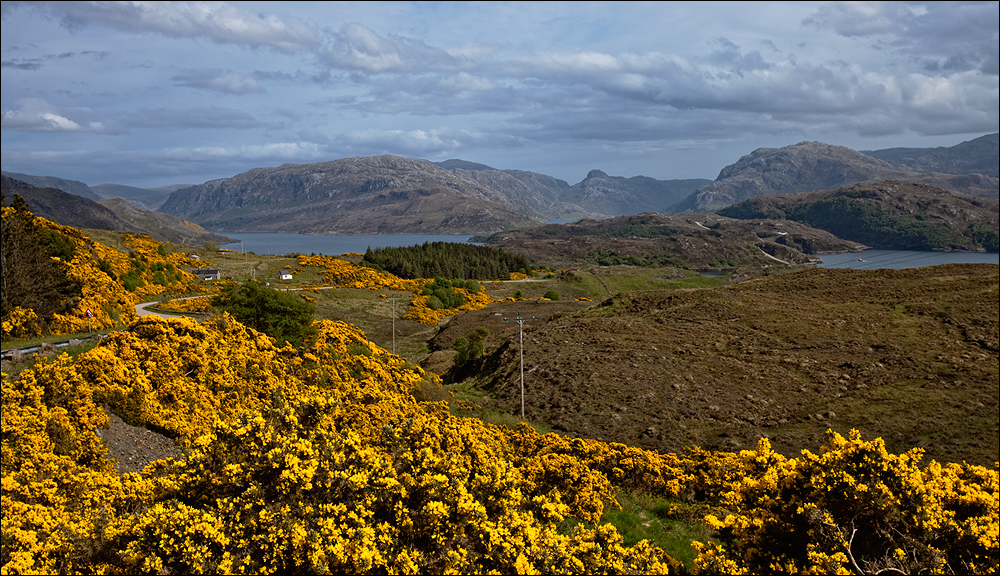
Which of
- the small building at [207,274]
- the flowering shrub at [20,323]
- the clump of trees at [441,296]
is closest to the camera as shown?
the flowering shrub at [20,323]

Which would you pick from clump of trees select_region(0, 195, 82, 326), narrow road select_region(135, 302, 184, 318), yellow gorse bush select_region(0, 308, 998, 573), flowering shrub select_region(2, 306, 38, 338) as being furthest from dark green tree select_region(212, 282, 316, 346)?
yellow gorse bush select_region(0, 308, 998, 573)

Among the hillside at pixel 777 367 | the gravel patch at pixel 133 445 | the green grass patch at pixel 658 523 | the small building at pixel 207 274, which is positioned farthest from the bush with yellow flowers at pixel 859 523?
the small building at pixel 207 274

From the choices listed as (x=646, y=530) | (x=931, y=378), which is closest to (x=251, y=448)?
(x=646, y=530)

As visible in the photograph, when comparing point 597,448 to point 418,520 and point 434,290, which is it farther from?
point 434,290

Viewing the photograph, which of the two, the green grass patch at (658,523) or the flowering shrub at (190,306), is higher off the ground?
the flowering shrub at (190,306)

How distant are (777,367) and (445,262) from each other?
95.6 metres

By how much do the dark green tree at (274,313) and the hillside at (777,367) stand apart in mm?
12297

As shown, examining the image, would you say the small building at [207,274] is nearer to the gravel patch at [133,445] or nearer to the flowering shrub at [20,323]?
the flowering shrub at [20,323]

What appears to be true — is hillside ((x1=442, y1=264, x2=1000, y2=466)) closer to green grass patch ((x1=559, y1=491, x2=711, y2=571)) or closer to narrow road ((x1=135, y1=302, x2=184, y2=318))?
green grass patch ((x1=559, y1=491, x2=711, y2=571))

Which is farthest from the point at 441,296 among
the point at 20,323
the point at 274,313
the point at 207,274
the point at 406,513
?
the point at 406,513

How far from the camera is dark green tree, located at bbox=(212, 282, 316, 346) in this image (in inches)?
1280

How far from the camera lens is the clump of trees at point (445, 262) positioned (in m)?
118

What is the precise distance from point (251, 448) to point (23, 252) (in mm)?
32530

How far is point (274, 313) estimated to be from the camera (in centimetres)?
3356
